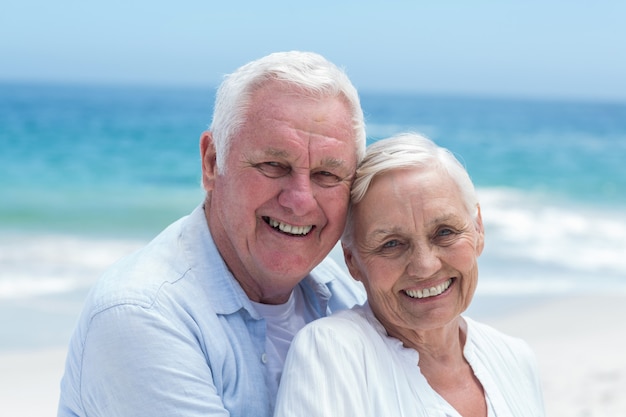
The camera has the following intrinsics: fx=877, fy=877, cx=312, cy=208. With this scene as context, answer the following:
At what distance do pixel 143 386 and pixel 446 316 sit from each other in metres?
0.92

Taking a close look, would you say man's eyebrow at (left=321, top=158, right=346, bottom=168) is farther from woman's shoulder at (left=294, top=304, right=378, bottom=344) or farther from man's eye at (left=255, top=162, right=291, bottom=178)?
woman's shoulder at (left=294, top=304, right=378, bottom=344)

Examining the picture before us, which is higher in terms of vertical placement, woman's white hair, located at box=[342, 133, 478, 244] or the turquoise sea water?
woman's white hair, located at box=[342, 133, 478, 244]

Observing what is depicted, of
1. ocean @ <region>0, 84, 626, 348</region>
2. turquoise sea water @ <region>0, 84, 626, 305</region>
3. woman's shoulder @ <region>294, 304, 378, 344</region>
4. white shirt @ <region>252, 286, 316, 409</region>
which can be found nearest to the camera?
woman's shoulder @ <region>294, 304, 378, 344</region>

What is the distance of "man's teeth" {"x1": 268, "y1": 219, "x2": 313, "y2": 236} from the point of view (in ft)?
8.77

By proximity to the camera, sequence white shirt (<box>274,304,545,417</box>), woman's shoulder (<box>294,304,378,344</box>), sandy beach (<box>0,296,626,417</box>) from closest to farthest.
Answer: white shirt (<box>274,304,545,417</box>)
woman's shoulder (<box>294,304,378,344</box>)
sandy beach (<box>0,296,626,417</box>)

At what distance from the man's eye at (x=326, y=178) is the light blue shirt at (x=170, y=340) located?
0.40 meters

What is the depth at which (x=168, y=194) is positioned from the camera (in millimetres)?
15023

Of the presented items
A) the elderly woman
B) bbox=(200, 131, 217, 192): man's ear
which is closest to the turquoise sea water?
bbox=(200, 131, 217, 192): man's ear

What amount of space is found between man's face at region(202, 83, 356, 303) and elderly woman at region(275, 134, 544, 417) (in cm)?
10

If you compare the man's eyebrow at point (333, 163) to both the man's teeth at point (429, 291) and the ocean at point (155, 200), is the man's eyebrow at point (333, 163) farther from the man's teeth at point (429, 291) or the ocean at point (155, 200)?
the ocean at point (155, 200)

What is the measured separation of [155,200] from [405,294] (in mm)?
12271

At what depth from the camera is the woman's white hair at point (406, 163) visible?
2625mm

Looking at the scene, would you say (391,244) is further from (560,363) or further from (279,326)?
(560,363)

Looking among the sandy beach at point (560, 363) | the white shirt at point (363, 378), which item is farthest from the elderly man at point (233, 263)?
the sandy beach at point (560, 363)
